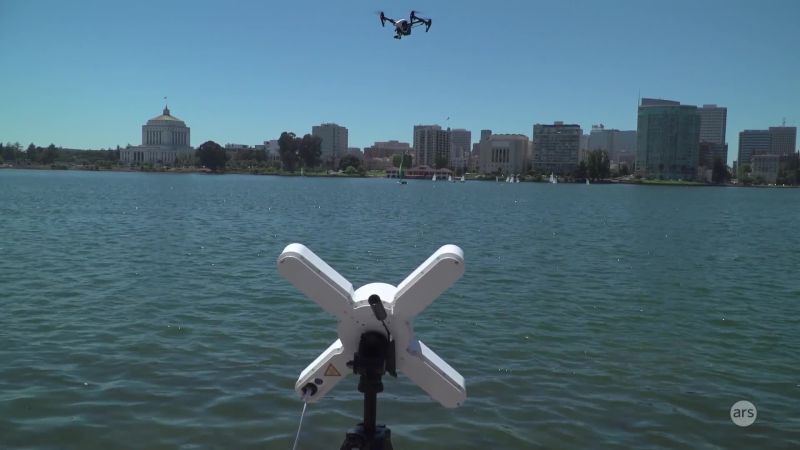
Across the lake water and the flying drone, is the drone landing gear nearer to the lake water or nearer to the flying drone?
the lake water

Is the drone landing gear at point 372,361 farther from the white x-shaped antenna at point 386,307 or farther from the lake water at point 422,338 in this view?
the lake water at point 422,338

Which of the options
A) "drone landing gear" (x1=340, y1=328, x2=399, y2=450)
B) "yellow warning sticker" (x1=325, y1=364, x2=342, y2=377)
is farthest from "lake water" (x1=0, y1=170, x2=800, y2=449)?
"drone landing gear" (x1=340, y1=328, x2=399, y2=450)

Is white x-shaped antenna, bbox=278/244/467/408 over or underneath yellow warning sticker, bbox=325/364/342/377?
over

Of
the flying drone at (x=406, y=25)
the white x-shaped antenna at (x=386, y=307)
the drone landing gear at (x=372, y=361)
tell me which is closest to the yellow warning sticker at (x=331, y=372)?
the white x-shaped antenna at (x=386, y=307)

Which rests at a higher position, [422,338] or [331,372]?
[331,372]

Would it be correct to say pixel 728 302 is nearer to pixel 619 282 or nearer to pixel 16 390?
pixel 619 282

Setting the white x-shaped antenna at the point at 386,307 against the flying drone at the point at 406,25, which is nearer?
the white x-shaped antenna at the point at 386,307

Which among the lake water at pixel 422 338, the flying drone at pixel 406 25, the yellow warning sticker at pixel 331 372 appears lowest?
the lake water at pixel 422 338

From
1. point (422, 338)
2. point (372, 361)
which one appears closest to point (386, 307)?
point (372, 361)

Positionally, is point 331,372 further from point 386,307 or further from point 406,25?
point 406,25
